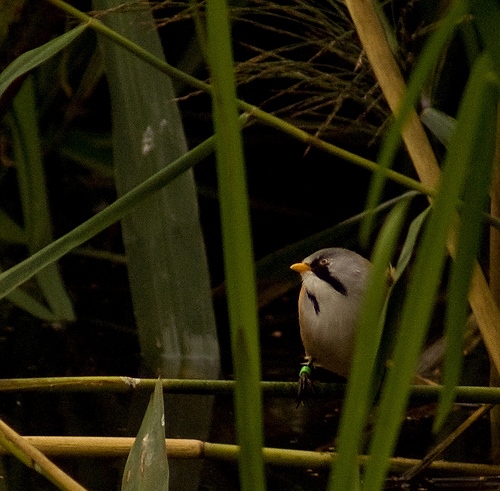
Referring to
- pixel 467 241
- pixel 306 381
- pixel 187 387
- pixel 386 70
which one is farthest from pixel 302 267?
pixel 467 241

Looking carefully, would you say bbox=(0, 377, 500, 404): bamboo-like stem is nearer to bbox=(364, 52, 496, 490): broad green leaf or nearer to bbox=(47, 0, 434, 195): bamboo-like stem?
bbox=(47, 0, 434, 195): bamboo-like stem

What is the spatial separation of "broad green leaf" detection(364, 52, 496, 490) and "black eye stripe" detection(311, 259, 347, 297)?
1.44 m

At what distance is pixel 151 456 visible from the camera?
5.06ft

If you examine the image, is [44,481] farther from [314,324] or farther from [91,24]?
[91,24]

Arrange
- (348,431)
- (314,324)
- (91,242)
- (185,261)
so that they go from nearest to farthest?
(348,431)
(314,324)
(185,261)
(91,242)

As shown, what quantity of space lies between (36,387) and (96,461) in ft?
2.44

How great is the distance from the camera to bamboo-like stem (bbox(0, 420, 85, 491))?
1.56 m

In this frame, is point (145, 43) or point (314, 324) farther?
point (145, 43)

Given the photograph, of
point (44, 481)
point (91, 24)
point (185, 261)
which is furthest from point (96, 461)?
point (91, 24)

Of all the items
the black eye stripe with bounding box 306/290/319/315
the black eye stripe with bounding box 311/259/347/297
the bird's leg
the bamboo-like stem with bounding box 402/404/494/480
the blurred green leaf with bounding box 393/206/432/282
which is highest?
the blurred green leaf with bounding box 393/206/432/282

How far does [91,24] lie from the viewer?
76.2 inches

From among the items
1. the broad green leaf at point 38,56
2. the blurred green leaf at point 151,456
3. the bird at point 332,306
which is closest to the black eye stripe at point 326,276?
the bird at point 332,306

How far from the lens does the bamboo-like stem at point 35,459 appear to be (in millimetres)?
1563

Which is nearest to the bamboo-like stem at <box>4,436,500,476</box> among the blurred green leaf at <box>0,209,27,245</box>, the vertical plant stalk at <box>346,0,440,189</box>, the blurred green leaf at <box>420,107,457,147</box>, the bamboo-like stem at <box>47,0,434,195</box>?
the bamboo-like stem at <box>47,0,434,195</box>
